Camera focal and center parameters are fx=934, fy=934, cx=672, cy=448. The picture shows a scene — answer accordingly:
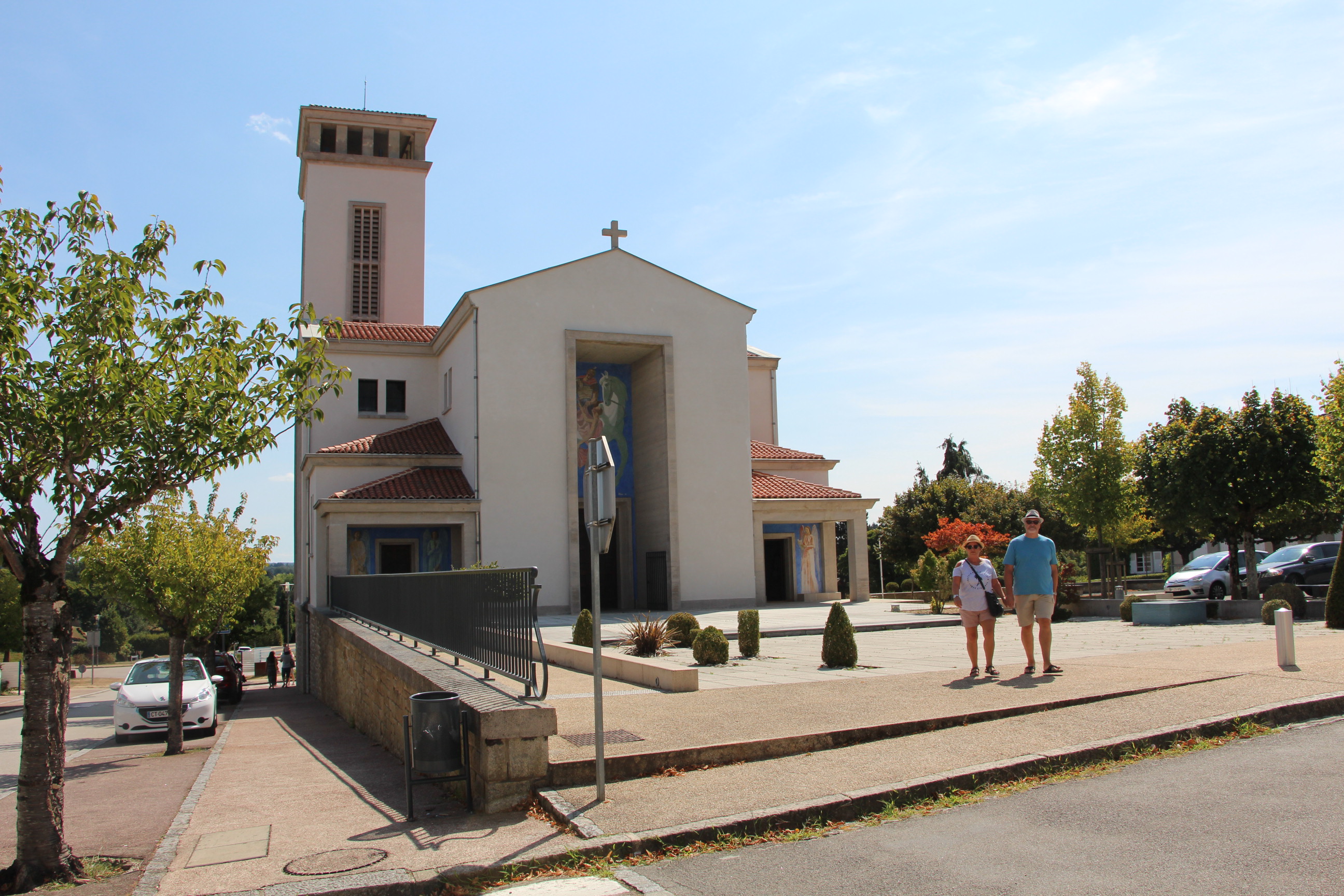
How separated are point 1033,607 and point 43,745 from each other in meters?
9.75

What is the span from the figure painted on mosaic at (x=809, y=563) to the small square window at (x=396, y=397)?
15119mm

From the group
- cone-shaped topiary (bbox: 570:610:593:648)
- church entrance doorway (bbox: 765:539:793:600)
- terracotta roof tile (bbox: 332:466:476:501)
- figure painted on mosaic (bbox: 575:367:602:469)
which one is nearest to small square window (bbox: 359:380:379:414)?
terracotta roof tile (bbox: 332:466:476:501)

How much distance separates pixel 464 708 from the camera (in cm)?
738

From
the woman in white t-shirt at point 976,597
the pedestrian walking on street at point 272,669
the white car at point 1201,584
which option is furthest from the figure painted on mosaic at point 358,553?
the white car at point 1201,584

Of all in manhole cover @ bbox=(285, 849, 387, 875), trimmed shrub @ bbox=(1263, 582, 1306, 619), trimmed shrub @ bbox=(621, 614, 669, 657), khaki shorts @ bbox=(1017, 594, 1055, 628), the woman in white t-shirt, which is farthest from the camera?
trimmed shrub @ bbox=(1263, 582, 1306, 619)

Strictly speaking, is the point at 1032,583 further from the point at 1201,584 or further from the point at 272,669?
the point at 272,669

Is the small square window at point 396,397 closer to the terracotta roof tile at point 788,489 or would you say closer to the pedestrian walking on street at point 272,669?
the terracotta roof tile at point 788,489

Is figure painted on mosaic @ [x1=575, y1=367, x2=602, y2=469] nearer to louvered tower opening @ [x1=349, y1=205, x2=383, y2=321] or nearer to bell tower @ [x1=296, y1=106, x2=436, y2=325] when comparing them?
bell tower @ [x1=296, y1=106, x2=436, y2=325]

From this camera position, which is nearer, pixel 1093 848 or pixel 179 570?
pixel 1093 848

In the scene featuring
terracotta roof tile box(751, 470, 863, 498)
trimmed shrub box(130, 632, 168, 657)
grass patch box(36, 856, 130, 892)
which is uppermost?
terracotta roof tile box(751, 470, 863, 498)

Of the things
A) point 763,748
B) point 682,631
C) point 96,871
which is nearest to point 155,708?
point 682,631

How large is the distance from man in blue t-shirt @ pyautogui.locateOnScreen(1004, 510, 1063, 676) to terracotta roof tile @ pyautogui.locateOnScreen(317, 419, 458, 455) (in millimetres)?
22424

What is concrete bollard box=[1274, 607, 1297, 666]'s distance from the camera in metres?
10.4

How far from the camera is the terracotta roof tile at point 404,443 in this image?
29734 millimetres
